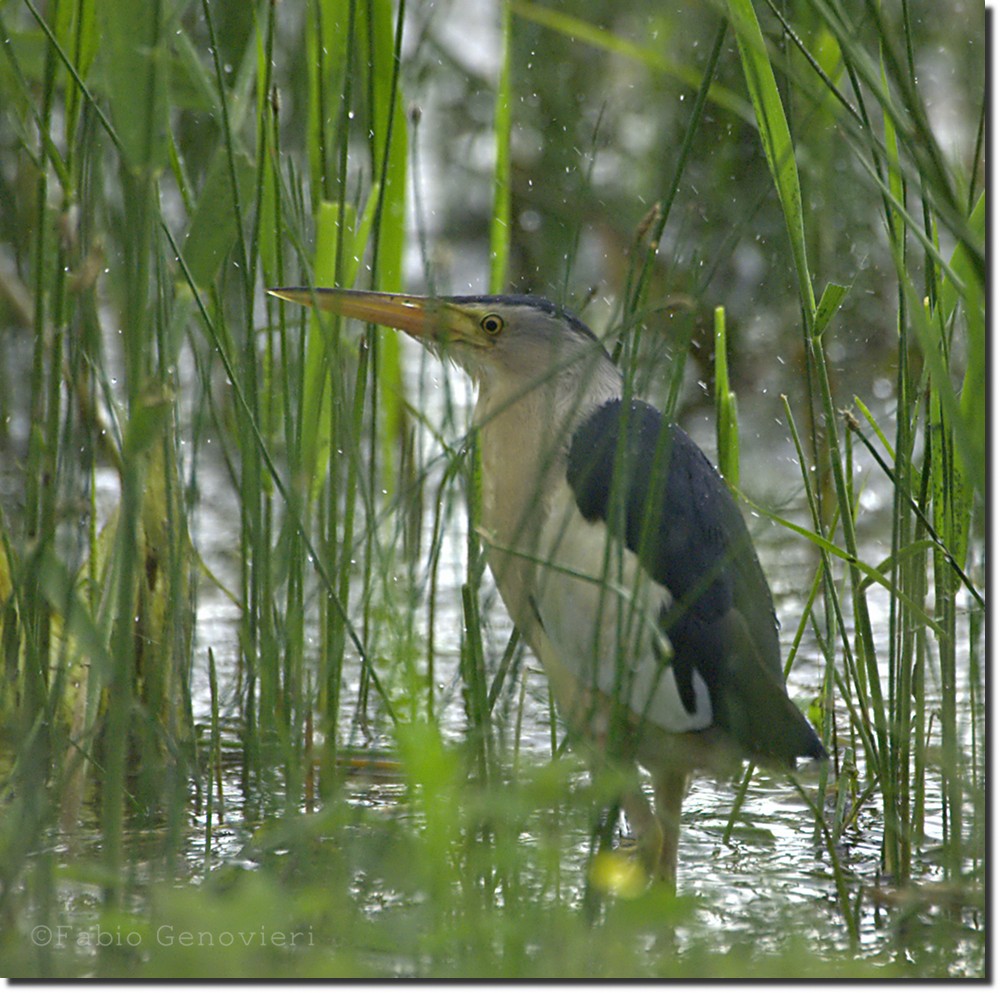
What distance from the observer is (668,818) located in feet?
5.77

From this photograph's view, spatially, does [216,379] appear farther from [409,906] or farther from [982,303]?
[982,303]

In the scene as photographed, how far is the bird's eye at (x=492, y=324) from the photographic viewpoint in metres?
1.96

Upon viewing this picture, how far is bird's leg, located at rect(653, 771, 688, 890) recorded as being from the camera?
5.50 ft

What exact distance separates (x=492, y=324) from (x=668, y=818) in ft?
2.20

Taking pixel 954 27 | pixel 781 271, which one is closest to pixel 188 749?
pixel 781 271

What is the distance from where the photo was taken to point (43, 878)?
1.10 m

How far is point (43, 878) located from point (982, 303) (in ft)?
2.88

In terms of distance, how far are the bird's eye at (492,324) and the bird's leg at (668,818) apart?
2.00 feet

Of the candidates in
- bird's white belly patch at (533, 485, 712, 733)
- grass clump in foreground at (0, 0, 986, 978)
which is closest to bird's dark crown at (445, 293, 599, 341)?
grass clump in foreground at (0, 0, 986, 978)

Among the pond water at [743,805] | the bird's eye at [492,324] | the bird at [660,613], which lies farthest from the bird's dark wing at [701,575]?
the bird's eye at [492,324]

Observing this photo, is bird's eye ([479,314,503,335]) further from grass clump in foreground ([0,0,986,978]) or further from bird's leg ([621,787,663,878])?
bird's leg ([621,787,663,878])

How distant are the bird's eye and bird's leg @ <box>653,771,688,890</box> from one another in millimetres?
610

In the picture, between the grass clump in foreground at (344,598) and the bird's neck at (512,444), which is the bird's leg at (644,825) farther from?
the bird's neck at (512,444)

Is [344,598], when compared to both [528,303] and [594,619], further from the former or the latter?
[528,303]
